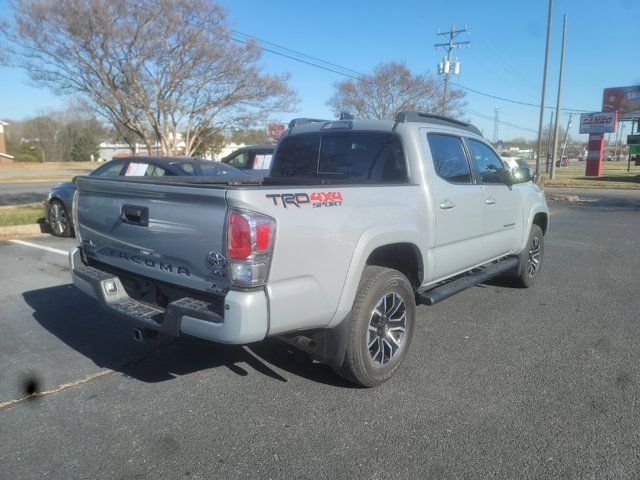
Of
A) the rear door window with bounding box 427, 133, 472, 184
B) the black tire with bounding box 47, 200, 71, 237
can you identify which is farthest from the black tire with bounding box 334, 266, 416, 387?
the black tire with bounding box 47, 200, 71, 237

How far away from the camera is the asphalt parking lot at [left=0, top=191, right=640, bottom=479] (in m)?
2.72

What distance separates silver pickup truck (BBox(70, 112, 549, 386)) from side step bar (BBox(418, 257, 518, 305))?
0.06ft

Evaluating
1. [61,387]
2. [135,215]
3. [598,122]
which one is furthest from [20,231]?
[598,122]

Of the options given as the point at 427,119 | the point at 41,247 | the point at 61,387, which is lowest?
the point at 61,387

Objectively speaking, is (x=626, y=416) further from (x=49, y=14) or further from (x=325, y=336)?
(x=49, y=14)

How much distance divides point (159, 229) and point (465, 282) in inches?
108

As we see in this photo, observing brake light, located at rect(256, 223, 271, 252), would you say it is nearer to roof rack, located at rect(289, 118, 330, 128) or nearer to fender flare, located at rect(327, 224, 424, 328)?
fender flare, located at rect(327, 224, 424, 328)

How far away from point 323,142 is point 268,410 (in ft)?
7.82

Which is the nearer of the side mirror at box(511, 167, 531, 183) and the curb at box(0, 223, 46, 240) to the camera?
the side mirror at box(511, 167, 531, 183)

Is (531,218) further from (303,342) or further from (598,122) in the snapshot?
(598,122)

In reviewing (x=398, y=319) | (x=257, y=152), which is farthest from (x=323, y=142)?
(x=257, y=152)

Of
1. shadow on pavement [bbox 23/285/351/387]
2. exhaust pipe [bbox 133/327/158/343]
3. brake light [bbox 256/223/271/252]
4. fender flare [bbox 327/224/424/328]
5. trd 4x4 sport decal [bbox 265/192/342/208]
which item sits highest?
trd 4x4 sport decal [bbox 265/192/342/208]

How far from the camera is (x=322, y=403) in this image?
335 cm

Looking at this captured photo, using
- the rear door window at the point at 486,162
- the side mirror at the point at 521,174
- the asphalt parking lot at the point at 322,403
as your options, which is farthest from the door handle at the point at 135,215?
the side mirror at the point at 521,174
